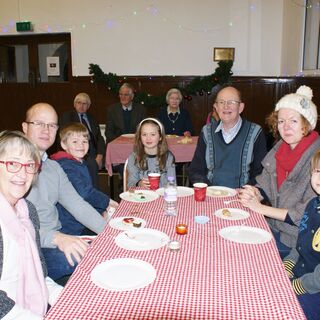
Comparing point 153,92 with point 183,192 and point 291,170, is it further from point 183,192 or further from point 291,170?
→ point 291,170

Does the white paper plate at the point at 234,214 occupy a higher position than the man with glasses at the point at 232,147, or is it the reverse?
the man with glasses at the point at 232,147

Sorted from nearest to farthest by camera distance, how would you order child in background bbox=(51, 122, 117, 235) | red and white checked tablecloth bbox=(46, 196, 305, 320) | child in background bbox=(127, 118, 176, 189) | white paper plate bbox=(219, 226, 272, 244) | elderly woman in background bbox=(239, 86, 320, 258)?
red and white checked tablecloth bbox=(46, 196, 305, 320) → white paper plate bbox=(219, 226, 272, 244) → elderly woman in background bbox=(239, 86, 320, 258) → child in background bbox=(51, 122, 117, 235) → child in background bbox=(127, 118, 176, 189)

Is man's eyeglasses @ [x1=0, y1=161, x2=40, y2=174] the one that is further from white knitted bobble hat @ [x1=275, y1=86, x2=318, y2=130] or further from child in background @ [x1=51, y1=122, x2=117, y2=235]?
white knitted bobble hat @ [x1=275, y1=86, x2=318, y2=130]

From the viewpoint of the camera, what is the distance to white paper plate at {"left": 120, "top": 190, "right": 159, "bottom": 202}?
2.50 meters

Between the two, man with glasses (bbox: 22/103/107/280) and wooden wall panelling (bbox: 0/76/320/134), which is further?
wooden wall panelling (bbox: 0/76/320/134)

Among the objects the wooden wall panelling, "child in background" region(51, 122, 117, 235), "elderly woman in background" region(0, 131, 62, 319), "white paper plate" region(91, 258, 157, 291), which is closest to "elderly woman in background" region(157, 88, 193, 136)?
the wooden wall panelling

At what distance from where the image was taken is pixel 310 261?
1.85 meters

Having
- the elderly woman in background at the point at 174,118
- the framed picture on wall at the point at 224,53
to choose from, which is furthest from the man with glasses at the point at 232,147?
the framed picture on wall at the point at 224,53

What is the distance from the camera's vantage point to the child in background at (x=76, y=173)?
2.58 metres

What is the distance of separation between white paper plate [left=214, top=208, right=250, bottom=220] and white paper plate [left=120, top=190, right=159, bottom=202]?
503 mm

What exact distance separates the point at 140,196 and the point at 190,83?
5138 millimetres

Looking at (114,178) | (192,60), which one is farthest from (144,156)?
(192,60)

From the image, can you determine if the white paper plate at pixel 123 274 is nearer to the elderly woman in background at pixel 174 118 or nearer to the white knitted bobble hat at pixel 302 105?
the white knitted bobble hat at pixel 302 105

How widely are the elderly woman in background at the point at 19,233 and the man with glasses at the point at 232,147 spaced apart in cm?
175
